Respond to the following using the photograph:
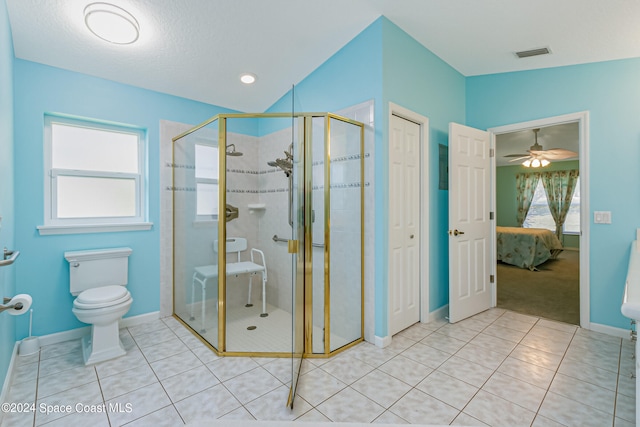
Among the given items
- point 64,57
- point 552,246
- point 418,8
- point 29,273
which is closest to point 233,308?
point 29,273

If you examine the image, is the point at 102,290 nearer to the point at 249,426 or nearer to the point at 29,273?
the point at 29,273

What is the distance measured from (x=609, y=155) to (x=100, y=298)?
4.43 meters

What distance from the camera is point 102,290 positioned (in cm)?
237

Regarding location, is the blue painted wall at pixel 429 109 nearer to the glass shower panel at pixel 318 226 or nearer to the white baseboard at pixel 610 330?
the glass shower panel at pixel 318 226

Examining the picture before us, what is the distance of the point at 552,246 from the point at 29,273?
25.9ft

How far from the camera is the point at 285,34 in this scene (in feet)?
7.80

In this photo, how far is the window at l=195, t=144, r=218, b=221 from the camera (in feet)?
7.98

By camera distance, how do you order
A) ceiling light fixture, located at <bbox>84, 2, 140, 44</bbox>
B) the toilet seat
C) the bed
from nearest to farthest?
1. ceiling light fixture, located at <bbox>84, 2, 140, 44</bbox>
2. the toilet seat
3. the bed

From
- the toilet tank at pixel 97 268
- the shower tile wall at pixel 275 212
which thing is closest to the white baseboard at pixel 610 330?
the shower tile wall at pixel 275 212

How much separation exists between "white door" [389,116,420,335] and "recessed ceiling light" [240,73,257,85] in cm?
150

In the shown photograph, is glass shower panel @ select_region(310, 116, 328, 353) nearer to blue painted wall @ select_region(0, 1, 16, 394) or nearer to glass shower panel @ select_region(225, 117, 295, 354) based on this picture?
glass shower panel @ select_region(225, 117, 295, 354)

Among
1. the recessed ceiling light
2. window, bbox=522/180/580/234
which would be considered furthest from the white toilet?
window, bbox=522/180/580/234

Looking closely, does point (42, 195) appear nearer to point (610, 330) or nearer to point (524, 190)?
point (610, 330)

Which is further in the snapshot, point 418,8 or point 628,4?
Result: point 418,8
